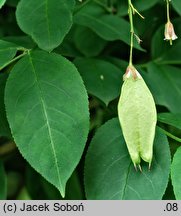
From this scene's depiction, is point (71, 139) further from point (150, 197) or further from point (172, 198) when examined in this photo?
point (172, 198)

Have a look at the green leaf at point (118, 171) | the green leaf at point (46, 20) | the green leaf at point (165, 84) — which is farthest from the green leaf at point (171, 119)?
the green leaf at point (46, 20)

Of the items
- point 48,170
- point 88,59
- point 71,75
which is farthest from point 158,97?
point 48,170

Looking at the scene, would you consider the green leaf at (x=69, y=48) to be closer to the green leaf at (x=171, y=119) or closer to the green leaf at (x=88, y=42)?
the green leaf at (x=88, y=42)

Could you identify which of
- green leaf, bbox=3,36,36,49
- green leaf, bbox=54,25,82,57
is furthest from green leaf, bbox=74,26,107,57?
green leaf, bbox=3,36,36,49

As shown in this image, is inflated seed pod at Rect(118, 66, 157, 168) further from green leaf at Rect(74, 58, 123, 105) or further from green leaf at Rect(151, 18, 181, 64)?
green leaf at Rect(151, 18, 181, 64)

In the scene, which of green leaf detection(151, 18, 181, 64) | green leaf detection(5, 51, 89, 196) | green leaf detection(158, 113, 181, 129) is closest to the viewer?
green leaf detection(5, 51, 89, 196)

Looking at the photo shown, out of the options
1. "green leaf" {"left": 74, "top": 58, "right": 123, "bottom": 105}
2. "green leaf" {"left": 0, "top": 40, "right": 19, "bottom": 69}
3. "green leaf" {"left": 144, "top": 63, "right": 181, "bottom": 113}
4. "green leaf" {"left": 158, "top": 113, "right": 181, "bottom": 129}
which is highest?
"green leaf" {"left": 0, "top": 40, "right": 19, "bottom": 69}

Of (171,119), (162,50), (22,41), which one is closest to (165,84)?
(162,50)
